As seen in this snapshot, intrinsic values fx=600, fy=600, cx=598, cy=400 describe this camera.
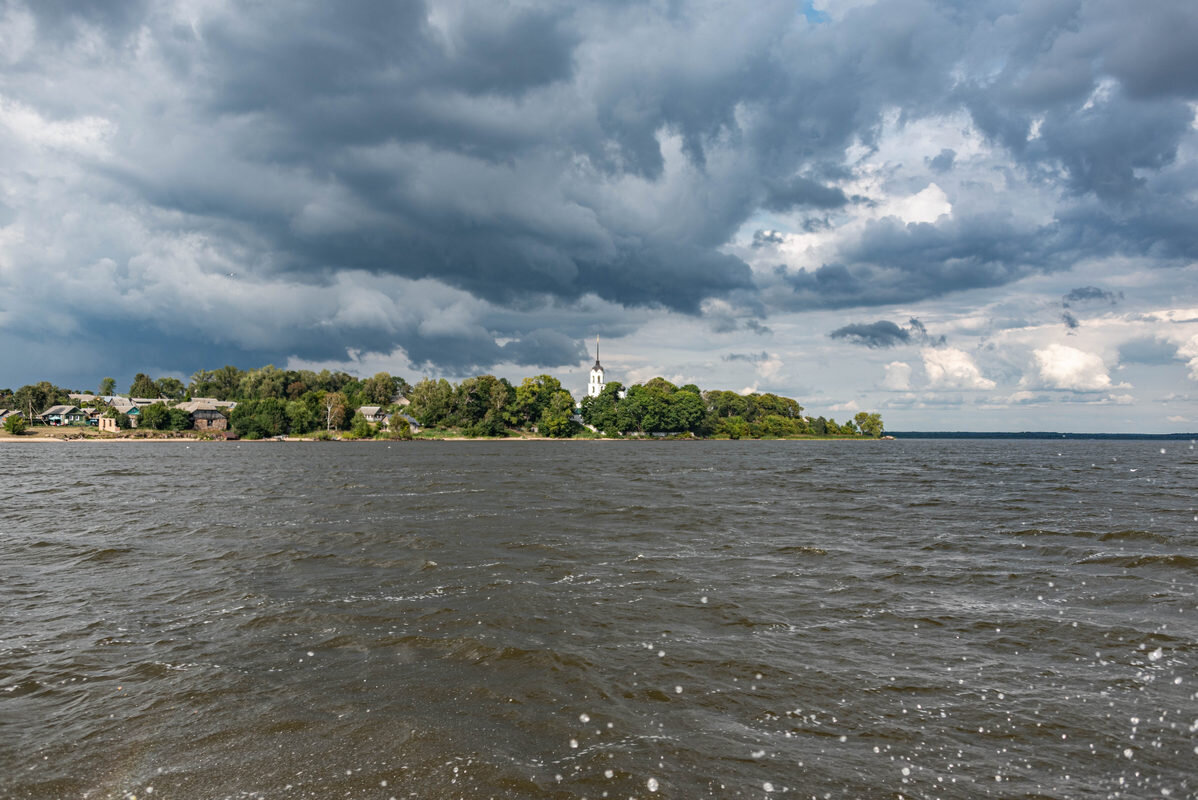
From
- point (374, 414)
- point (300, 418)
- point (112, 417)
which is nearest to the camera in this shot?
point (300, 418)

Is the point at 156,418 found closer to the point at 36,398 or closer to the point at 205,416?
the point at 205,416

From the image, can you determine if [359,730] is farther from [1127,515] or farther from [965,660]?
[1127,515]

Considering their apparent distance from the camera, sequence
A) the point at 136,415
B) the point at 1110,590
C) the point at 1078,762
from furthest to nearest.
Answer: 1. the point at 136,415
2. the point at 1110,590
3. the point at 1078,762

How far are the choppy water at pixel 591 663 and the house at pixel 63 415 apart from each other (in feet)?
665

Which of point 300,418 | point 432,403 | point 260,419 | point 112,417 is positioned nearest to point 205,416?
point 112,417

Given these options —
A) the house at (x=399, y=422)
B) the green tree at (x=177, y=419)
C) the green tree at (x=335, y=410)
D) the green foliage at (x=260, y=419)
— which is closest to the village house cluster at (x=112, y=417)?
the green tree at (x=177, y=419)

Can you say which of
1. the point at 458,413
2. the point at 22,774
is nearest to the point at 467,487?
the point at 22,774

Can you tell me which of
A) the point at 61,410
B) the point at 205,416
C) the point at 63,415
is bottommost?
the point at 63,415

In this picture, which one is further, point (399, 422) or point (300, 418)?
point (399, 422)

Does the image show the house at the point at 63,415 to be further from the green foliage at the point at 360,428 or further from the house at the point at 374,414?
the green foliage at the point at 360,428

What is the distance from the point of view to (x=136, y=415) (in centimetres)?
18075

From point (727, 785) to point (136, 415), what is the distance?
224 m

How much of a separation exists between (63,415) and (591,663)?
231m

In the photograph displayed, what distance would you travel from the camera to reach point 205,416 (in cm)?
17475
